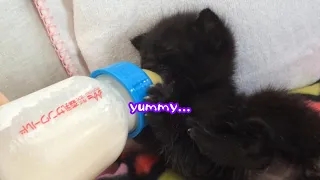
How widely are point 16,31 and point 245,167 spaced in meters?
0.53

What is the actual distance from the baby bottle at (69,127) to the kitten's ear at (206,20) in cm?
21

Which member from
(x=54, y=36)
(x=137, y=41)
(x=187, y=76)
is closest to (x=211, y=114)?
(x=187, y=76)

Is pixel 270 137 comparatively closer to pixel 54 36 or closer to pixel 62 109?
pixel 62 109

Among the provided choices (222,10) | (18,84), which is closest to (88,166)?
(18,84)

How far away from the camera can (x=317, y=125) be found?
649 millimetres

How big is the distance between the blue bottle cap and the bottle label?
6 centimetres

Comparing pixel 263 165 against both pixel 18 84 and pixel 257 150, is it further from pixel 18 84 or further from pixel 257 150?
pixel 18 84

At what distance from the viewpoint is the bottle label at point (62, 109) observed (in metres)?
0.51

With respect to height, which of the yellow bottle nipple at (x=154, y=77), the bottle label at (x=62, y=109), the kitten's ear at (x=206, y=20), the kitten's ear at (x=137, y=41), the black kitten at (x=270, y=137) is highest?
the bottle label at (x=62, y=109)

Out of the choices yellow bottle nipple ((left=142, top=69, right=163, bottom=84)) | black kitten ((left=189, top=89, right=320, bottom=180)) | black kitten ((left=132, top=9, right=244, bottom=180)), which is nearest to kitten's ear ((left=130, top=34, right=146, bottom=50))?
black kitten ((left=132, top=9, right=244, bottom=180))

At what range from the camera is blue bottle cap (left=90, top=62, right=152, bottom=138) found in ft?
2.10

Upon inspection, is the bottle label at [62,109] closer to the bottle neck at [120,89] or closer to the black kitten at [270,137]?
the bottle neck at [120,89]

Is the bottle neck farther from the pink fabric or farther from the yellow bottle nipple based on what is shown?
the pink fabric

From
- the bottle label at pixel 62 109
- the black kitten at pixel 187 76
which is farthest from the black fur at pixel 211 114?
the bottle label at pixel 62 109
